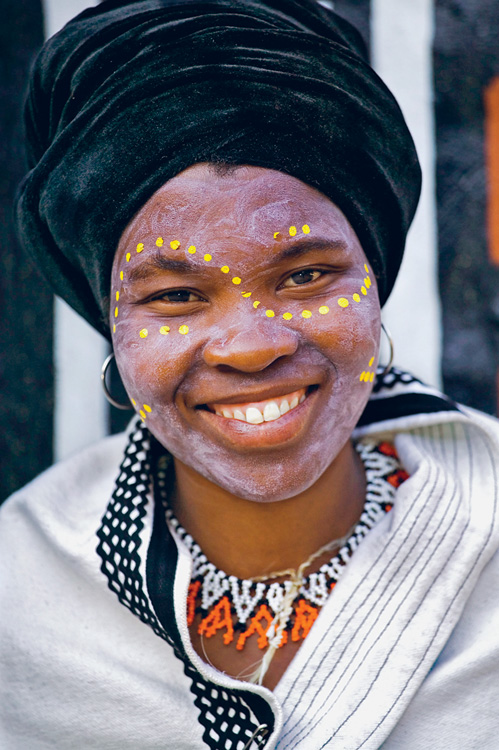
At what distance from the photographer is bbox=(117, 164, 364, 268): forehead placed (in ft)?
5.04

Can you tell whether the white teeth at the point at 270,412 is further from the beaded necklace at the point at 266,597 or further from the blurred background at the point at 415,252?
the blurred background at the point at 415,252

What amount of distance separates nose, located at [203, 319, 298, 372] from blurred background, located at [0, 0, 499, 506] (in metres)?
1.30

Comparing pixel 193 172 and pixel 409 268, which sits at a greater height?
pixel 193 172

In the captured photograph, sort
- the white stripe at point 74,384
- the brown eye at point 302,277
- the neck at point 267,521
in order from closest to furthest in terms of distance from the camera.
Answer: the brown eye at point 302,277, the neck at point 267,521, the white stripe at point 74,384

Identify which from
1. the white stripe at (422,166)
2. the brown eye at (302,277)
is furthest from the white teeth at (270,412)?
the white stripe at (422,166)

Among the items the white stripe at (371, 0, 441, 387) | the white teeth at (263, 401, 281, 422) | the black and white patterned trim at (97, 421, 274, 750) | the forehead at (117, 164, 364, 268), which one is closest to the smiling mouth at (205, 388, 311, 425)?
the white teeth at (263, 401, 281, 422)

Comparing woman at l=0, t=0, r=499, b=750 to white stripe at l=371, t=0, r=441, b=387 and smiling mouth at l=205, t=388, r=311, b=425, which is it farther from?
white stripe at l=371, t=0, r=441, b=387

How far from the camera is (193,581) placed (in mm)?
1867

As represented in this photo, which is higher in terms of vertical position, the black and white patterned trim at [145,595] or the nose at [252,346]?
the nose at [252,346]

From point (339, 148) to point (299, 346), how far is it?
0.46 metres

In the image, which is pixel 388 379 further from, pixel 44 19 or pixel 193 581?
pixel 44 19

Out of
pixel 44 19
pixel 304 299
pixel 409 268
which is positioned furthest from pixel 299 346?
pixel 44 19

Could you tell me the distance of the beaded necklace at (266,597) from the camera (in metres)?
1.79

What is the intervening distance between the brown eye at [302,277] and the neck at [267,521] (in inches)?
18.5
